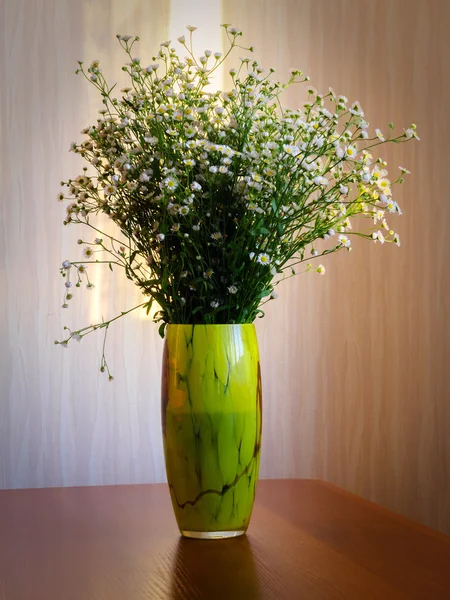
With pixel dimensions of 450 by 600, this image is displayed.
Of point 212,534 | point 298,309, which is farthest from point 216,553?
point 298,309

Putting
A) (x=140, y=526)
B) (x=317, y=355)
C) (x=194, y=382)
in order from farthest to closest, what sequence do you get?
(x=317, y=355) → (x=140, y=526) → (x=194, y=382)

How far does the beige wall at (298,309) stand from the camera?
91.4 inches

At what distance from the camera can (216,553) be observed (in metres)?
1.07

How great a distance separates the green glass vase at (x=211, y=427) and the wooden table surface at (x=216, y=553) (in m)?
0.04

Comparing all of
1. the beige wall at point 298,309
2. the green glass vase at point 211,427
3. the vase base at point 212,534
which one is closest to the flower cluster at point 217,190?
the green glass vase at point 211,427

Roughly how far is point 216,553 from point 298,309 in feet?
4.78

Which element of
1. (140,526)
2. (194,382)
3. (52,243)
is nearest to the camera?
(194,382)

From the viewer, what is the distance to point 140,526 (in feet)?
4.01

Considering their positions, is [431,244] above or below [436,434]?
above

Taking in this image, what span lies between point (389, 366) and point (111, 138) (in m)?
1.57

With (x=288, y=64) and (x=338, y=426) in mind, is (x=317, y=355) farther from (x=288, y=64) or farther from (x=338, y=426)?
(x=288, y=64)

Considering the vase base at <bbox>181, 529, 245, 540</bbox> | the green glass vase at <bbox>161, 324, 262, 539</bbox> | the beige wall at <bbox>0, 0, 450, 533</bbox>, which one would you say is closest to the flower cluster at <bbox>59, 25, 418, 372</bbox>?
the green glass vase at <bbox>161, 324, 262, 539</bbox>

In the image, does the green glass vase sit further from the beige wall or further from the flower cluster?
the beige wall

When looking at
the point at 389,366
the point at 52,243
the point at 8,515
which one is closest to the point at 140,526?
the point at 8,515
